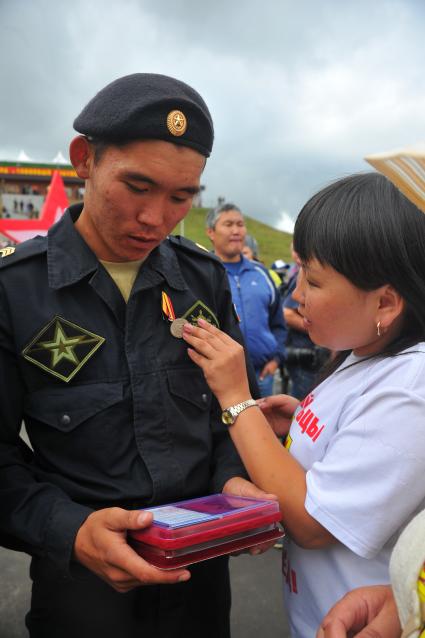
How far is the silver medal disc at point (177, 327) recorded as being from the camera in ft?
4.81

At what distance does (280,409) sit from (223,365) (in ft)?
1.36

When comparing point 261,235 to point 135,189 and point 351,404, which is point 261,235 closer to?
point 135,189

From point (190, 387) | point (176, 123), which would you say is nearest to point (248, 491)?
point (190, 387)

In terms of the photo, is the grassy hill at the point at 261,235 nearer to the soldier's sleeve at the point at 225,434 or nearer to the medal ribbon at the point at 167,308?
the soldier's sleeve at the point at 225,434

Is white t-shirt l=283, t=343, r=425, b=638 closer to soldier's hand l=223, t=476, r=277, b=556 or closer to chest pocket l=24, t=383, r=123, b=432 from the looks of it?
soldier's hand l=223, t=476, r=277, b=556

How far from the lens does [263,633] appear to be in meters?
2.63

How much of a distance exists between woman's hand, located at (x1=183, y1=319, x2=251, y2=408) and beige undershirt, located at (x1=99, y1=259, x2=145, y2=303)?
231 mm

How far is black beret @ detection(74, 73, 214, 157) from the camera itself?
49.3 inches

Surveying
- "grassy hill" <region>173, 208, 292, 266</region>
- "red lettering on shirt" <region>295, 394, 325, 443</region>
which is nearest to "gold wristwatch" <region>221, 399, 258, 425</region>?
"red lettering on shirt" <region>295, 394, 325, 443</region>

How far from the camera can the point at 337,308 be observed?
1.23 m

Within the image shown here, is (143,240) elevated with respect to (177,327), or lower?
elevated

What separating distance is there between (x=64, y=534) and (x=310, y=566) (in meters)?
0.59

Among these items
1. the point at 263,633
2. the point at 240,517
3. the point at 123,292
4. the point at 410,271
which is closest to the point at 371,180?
the point at 410,271

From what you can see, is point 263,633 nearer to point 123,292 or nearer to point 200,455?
point 200,455
